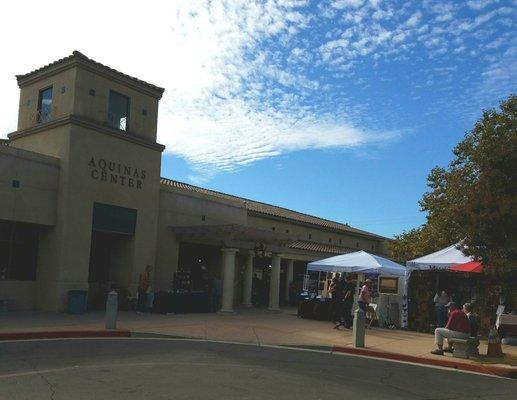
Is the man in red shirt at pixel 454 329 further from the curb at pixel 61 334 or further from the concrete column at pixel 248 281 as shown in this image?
the concrete column at pixel 248 281

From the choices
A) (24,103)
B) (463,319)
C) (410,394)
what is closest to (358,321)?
(463,319)

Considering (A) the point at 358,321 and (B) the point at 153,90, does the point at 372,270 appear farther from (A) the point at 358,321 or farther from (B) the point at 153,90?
(B) the point at 153,90

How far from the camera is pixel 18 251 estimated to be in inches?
779

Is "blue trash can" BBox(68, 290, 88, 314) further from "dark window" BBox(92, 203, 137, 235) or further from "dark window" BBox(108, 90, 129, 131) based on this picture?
"dark window" BBox(108, 90, 129, 131)

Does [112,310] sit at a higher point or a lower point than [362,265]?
lower

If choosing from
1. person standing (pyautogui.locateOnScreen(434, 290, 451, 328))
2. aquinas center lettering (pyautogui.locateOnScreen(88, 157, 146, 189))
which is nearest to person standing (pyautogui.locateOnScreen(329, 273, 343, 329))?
person standing (pyautogui.locateOnScreen(434, 290, 451, 328))

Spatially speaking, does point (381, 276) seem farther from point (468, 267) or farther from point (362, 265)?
point (468, 267)

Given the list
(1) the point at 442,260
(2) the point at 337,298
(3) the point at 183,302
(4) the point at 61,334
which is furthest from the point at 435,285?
(4) the point at 61,334

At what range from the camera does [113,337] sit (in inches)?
541

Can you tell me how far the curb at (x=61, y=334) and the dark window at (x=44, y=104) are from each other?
35.5 ft

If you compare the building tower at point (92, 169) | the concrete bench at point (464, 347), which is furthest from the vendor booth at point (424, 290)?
the building tower at point (92, 169)

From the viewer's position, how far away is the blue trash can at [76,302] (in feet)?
63.3

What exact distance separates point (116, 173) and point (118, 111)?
8.53ft

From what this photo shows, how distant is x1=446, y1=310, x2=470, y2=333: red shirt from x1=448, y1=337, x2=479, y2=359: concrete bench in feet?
0.94
